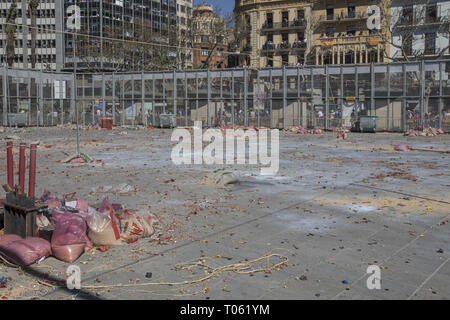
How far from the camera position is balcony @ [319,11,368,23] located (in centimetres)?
6278

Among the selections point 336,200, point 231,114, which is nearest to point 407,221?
point 336,200

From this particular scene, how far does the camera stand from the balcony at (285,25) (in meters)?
67.3

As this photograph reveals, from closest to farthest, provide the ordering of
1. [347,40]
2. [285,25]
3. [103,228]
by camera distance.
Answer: [103,228] < [347,40] < [285,25]

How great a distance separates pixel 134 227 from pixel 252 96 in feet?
121

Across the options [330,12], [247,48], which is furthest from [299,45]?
[247,48]

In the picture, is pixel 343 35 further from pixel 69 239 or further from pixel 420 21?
pixel 69 239

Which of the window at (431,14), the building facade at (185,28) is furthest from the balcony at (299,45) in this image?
the window at (431,14)

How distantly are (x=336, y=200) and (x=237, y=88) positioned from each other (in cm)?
3451

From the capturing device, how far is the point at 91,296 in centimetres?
485

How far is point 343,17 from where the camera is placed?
6400 centimetres

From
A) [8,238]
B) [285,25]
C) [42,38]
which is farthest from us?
[42,38]

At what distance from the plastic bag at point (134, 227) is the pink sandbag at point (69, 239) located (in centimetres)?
56

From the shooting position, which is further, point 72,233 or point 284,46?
point 284,46
